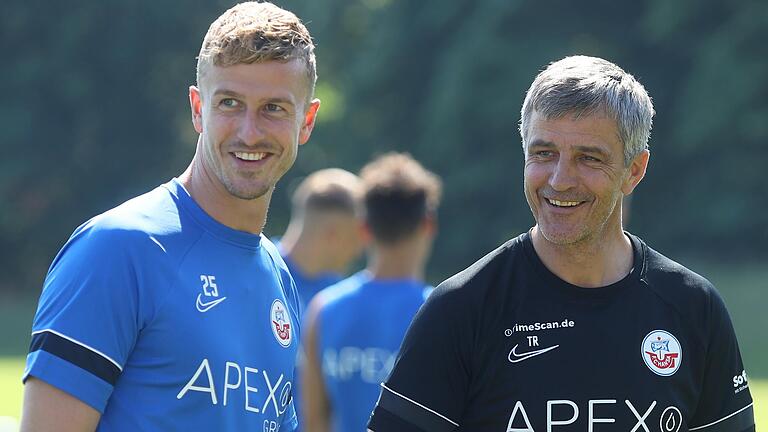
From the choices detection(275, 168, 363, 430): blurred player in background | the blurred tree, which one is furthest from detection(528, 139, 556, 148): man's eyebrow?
the blurred tree

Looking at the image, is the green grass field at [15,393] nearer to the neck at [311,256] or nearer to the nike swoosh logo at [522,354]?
the neck at [311,256]

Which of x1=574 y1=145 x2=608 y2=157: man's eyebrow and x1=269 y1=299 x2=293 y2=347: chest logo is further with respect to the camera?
x1=269 y1=299 x2=293 y2=347: chest logo

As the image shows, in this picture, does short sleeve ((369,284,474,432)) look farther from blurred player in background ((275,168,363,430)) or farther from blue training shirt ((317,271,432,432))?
blurred player in background ((275,168,363,430))

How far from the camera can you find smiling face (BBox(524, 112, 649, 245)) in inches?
138

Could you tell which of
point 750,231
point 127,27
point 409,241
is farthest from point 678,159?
point 409,241

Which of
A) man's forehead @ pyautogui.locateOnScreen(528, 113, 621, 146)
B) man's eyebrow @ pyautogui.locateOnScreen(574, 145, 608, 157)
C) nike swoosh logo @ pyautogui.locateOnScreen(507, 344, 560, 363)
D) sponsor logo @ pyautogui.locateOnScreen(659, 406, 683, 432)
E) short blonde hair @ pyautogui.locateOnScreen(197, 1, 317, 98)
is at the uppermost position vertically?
short blonde hair @ pyautogui.locateOnScreen(197, 1, 317, 98)

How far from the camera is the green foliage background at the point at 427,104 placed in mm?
30906

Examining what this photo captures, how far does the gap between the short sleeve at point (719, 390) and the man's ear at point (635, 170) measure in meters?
0.42

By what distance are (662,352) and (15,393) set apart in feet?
45.7

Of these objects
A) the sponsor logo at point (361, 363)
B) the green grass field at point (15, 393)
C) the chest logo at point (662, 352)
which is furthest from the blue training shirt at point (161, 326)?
the green grass field at point (15, 393)

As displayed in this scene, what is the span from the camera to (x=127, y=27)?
1501 inches

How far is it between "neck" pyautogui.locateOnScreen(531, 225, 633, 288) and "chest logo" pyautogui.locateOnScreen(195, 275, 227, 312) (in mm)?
926

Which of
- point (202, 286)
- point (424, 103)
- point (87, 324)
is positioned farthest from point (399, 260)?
point (424, 103)

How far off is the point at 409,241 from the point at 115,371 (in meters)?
2.53
